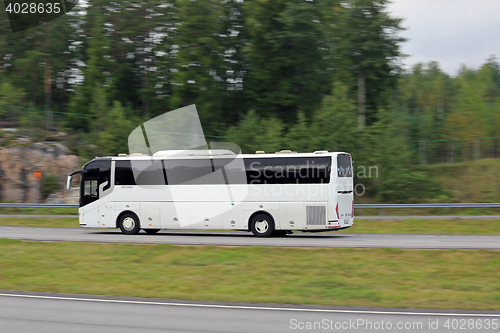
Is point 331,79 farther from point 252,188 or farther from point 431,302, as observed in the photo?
point 431,302

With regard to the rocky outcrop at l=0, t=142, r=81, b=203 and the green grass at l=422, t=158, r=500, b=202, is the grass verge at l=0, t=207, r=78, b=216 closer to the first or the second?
the rocky outcrop at l=0, t=142, r=81, b=203

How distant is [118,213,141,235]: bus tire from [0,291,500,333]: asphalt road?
1285cm

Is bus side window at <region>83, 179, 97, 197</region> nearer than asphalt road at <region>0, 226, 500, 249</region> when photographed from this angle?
No

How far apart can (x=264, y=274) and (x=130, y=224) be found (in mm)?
11691

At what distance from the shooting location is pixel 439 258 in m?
14.4

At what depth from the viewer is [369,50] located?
4444 centimetres

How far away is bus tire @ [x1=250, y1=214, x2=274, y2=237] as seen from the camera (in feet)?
69.3

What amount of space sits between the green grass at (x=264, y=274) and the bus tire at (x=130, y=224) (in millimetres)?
5473

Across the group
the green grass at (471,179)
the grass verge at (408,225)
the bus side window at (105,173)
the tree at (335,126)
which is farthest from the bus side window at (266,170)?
the green grass at (471,179)

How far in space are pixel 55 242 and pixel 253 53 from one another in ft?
104

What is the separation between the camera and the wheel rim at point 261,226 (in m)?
21.2

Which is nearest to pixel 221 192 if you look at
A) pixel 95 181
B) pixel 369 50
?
pixel 95 181

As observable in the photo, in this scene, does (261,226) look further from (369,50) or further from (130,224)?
(369,50)

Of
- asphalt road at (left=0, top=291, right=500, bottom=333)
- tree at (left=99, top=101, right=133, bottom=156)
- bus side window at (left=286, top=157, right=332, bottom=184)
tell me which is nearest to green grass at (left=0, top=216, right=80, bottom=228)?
tree at (left=99, top=101, right=133, bottom=156)
